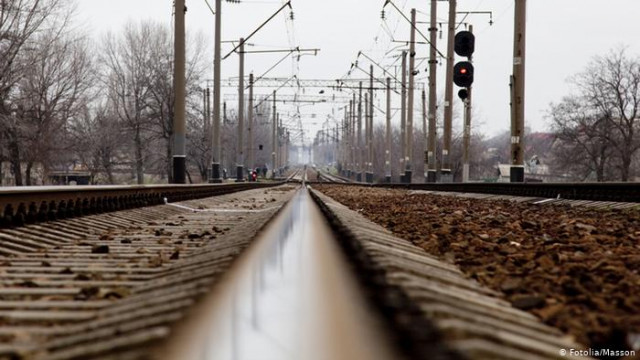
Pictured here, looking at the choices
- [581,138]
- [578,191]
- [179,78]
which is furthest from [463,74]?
[581,138]

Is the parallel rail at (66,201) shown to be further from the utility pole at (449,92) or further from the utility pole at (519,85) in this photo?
the utility pole at (449,92)

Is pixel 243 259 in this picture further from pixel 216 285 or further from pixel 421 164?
pixel 421 164

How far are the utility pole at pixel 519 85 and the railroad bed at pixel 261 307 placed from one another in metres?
17.8

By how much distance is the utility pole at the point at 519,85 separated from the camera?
22.8m

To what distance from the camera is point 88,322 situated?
3.18 metres

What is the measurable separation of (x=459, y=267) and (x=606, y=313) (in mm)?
1905

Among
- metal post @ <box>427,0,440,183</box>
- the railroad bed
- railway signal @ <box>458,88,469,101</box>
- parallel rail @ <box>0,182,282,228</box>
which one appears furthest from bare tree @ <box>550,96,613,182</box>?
the railroad bed

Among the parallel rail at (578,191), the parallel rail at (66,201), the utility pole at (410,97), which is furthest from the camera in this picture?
the utility pole at (410,97)

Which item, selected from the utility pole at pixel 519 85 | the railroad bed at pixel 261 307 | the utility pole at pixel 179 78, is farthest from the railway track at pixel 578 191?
the utility pole at pixel 179 78

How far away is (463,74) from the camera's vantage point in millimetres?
29016

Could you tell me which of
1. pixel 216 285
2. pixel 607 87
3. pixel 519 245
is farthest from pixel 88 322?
pixel 607 87

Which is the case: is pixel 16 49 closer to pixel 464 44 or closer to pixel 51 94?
pixel 51 94

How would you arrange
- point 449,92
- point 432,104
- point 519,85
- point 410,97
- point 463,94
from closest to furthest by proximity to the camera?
point 519,85 < point 449,92 < point 463,94 < point 432,104 < point 410,97

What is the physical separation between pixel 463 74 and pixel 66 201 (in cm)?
2225
